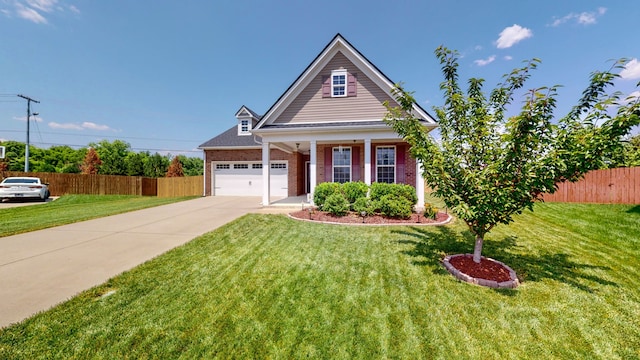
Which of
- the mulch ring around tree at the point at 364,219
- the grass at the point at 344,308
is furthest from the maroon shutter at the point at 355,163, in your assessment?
the grass at the point at 344,308

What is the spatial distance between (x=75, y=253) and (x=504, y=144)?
29.3ft

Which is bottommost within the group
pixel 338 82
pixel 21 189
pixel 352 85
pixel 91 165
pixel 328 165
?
pixel 21 189

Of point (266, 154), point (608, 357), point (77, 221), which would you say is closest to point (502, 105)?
point (608, 357)

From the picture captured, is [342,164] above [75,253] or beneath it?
above

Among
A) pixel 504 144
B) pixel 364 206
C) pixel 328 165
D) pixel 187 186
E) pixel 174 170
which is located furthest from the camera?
pixel 174 170

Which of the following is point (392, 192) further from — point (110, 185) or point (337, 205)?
point (110, 185)

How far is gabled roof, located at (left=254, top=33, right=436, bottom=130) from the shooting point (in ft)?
35.8

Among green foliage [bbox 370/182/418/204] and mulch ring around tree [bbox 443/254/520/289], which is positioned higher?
green foliage [bbox 370/182/418/204]

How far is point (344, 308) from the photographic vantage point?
11.4 feet

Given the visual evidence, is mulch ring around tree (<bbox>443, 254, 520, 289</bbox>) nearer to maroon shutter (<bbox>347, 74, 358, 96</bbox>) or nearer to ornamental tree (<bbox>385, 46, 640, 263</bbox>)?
ornamental tree (<bbox>385, 46, 640, 263</bbox>)

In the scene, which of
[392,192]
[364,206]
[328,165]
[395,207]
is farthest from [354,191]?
[328,165]

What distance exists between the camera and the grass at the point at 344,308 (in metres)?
2.75

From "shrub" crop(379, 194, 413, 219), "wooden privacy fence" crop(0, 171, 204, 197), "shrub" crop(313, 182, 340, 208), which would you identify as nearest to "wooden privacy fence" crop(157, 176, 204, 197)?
"wooden privacy fence" crop(0, 171, 204, 197)

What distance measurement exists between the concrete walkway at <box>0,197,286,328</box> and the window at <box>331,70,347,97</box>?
717 cm
